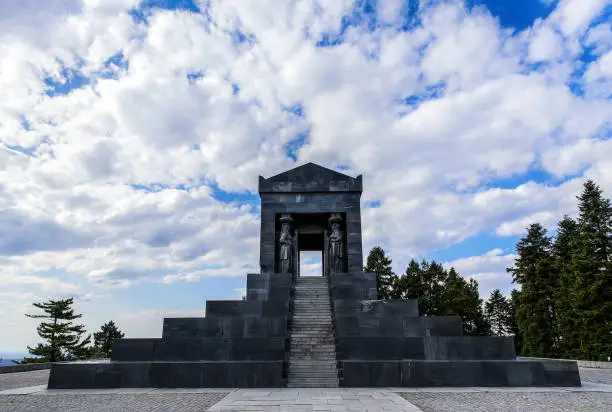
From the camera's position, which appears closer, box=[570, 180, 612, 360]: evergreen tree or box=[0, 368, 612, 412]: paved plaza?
box=[0, 368, 612, 412]: paved plaza

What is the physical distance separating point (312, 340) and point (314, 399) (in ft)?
16.5

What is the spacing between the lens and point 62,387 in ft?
42.9

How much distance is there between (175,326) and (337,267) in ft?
27.3

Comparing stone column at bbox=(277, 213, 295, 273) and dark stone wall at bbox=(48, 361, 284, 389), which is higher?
stone column at bbox=(277, 213, 295, 273)

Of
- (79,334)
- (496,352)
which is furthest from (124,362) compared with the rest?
(79,334)

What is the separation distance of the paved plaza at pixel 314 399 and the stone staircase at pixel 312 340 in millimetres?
1095

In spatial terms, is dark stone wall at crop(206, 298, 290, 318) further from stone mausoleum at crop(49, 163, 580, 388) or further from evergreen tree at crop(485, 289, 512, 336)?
evergreen tree at crop(485, 289, 512, 336)

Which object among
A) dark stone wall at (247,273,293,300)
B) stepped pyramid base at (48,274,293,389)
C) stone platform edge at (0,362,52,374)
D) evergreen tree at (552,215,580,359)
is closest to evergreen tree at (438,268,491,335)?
evergreen tree at (552,215,580,359)

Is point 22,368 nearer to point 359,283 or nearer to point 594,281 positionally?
point 359,283

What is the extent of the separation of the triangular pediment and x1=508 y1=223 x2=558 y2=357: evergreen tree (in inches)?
848

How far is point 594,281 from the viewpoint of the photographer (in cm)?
2673

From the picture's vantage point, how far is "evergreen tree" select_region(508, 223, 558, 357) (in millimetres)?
34812

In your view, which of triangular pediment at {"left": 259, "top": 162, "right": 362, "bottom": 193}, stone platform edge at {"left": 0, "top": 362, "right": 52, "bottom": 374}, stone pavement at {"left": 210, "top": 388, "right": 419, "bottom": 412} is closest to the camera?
stone pavement at {"left": 210, "top": 388, "right": 419, "bottom": 412}

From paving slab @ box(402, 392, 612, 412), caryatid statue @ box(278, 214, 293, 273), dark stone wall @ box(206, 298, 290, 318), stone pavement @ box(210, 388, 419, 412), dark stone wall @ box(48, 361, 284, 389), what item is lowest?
paving slab @ box(402, 392, 612, 412)
